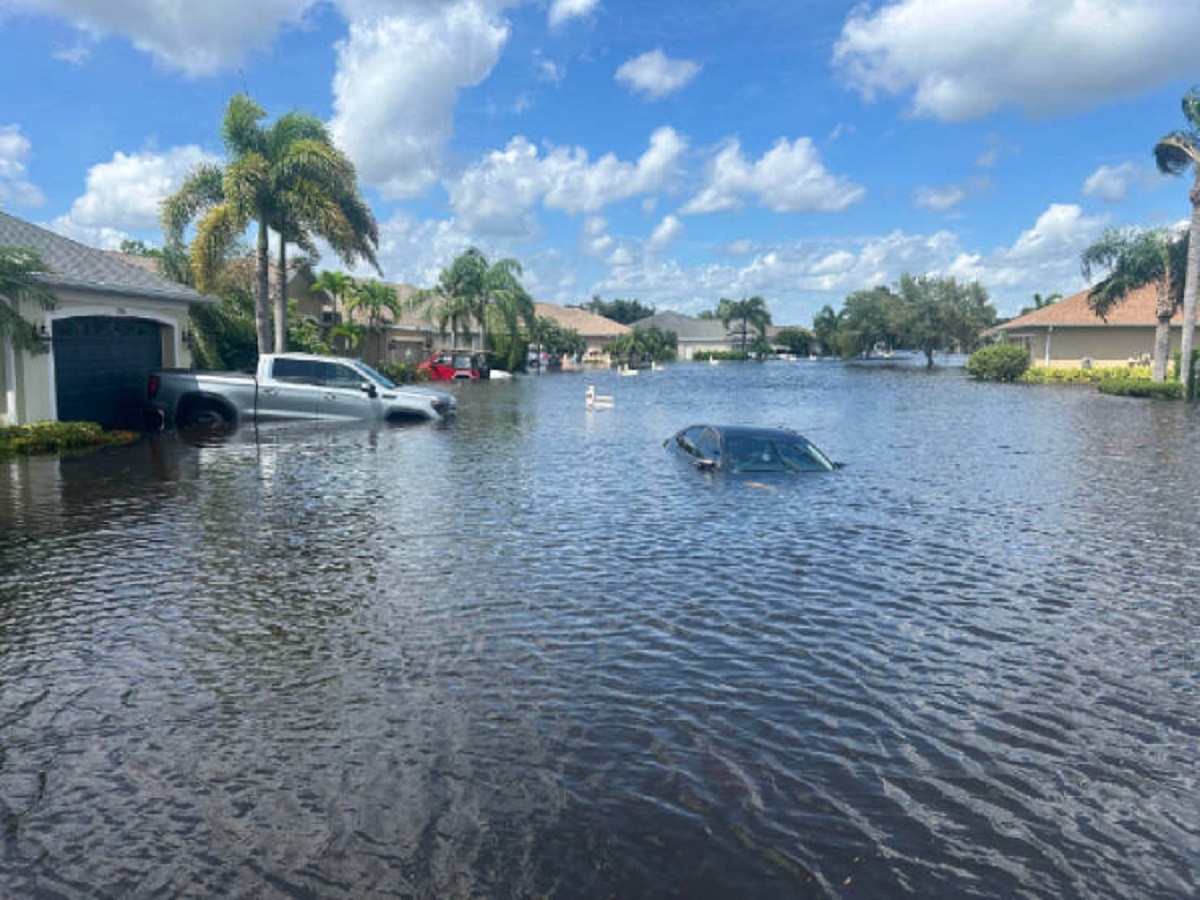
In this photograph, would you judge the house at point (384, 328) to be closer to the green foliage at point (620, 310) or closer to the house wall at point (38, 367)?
the house wall at point (38, 367)

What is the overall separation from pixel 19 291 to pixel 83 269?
345cm

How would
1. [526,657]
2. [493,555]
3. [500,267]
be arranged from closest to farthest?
[526,657] < [493,555] < [500,267]

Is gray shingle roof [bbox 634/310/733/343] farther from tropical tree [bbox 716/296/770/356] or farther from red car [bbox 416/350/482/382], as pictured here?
red car [bbox 416/350/482/382]

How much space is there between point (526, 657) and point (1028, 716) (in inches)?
131

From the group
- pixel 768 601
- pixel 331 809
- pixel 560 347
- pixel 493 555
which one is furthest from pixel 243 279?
pixel 560 347

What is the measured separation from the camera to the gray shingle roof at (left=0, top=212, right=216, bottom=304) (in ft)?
63.7

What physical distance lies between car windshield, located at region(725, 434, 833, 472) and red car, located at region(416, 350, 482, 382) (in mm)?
40362

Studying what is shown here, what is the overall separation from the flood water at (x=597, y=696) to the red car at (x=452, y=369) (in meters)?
41.3

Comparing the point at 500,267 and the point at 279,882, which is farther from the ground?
the point at 500,267

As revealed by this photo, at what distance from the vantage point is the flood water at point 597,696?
4.24 metres

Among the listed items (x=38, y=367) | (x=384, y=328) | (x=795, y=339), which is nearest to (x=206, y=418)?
(x=38, y=367)

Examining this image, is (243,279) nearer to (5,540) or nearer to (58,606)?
(5,540)

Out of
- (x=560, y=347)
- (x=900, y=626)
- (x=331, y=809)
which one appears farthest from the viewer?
(x=560, y=347)

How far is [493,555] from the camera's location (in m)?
9.90
